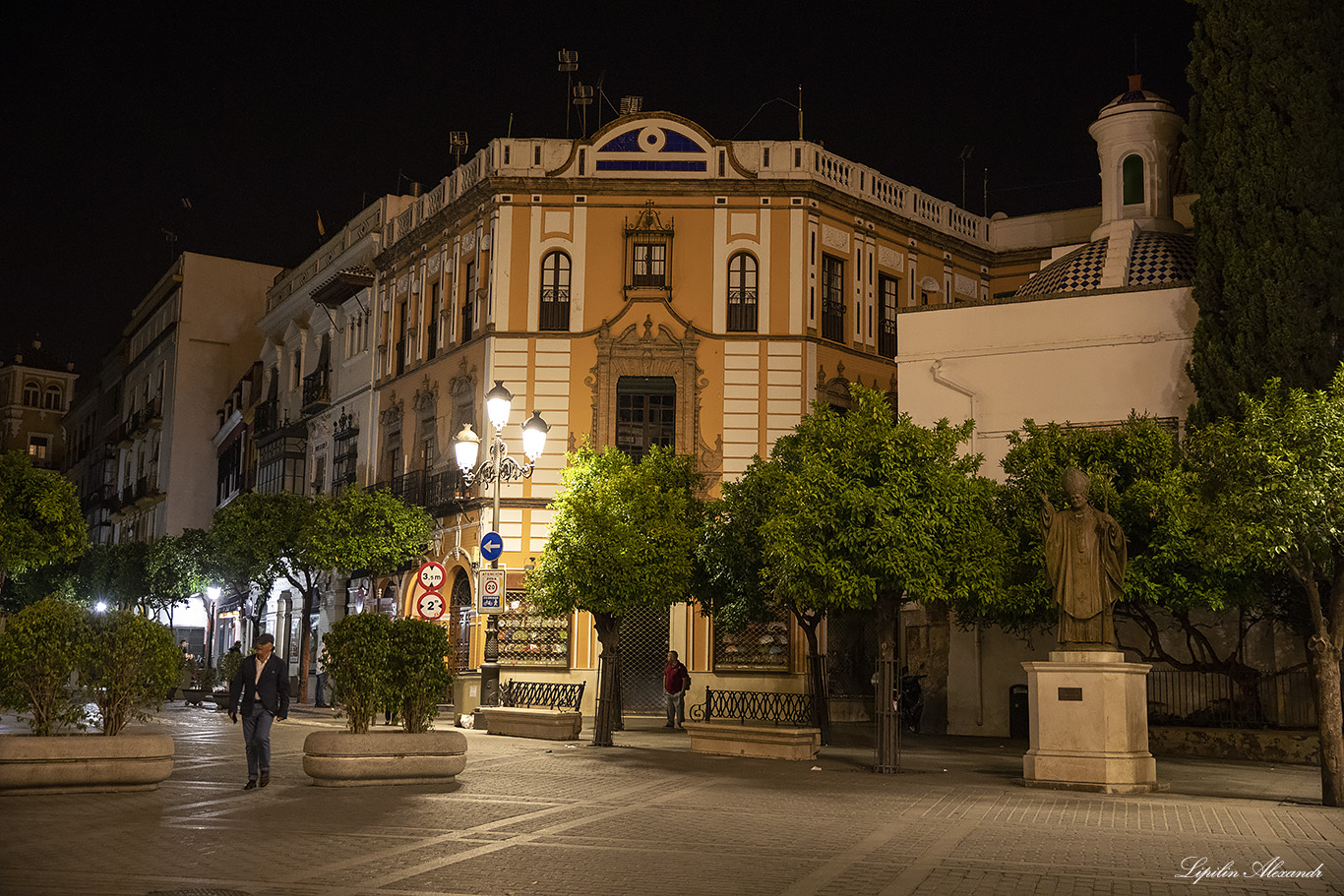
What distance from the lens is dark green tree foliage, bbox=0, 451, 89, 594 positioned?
31.3m

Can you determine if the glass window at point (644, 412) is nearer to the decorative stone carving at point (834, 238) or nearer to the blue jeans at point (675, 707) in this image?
the decorative stone carving at point (834, 238)

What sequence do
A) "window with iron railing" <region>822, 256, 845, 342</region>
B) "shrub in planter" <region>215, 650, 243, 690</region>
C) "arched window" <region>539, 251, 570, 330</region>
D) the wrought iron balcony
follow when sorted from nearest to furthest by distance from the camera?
"arched window" <region>539, 251, 570, 330</region>
"window with iron railing" <region>822, 256, 845, 342</region>
"shrub in planter" <region>215, 650, 243, 690</region>
the wrought iron balcony

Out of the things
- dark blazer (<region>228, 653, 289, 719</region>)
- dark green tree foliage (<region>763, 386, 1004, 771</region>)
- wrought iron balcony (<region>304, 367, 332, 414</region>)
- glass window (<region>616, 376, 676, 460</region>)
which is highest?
wrought iron balcony (<region>304, 367, 332, 414</region>)

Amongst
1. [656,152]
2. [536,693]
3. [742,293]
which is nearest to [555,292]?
[656,152]

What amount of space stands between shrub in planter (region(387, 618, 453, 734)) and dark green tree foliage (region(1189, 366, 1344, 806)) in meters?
8.91

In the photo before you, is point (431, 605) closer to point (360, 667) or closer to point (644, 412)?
point (360, 667)

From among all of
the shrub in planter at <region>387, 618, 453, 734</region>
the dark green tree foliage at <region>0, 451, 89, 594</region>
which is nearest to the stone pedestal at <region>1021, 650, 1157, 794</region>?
the shrub in planter at <region>387, 618, 453, 734</region>

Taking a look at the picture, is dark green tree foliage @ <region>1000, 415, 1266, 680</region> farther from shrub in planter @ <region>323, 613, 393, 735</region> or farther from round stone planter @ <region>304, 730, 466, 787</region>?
shrub in planter @ <region>323, 613, 393, 735</region>

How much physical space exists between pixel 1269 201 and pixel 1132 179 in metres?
9.27

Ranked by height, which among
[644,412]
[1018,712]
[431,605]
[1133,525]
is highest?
[644,412]

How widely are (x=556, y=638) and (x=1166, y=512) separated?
15.3 m

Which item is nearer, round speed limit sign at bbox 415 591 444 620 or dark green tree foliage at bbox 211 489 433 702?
round speed limit sign at bbox 415 591 444 620

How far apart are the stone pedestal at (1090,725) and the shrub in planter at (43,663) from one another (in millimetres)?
10578

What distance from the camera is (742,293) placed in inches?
1277
